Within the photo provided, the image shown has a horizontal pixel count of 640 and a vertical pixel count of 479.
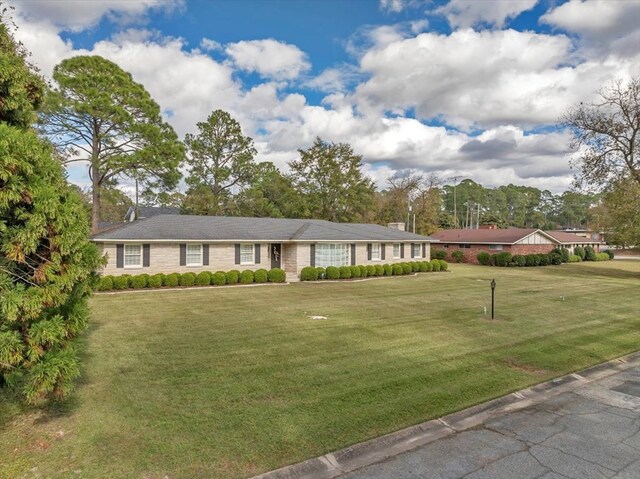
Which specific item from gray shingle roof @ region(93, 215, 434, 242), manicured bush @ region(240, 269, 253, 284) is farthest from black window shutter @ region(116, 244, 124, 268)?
manicured bush @ region(240, 269, 253, 284)

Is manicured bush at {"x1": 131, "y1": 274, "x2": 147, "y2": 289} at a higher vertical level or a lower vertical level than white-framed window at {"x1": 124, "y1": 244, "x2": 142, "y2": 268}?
lower

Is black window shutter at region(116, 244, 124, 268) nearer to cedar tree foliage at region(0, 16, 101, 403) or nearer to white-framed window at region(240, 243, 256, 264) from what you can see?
white-framed window at region(240, 243, 256, 264)

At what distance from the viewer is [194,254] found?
72.2ft

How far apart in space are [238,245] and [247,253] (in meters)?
0.77

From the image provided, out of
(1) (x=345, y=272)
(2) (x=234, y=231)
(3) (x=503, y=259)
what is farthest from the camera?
(3) (x=503, y=259)

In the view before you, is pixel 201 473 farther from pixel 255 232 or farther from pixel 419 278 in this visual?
pixel 419 278

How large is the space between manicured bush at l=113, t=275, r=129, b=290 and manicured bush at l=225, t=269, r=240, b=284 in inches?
189

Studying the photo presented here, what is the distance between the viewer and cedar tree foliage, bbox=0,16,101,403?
462cm

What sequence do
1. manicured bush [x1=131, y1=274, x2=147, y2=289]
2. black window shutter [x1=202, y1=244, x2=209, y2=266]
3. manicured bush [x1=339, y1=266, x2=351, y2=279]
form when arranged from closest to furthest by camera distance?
1. manicured bush [x1=131, y1=274, x2=147, y2=289]
2. black window shutter [x1=202, y1=244, x2=209, y2=266]
3. manicured bush [x1=339, y1=266, x2=351, y2=279]

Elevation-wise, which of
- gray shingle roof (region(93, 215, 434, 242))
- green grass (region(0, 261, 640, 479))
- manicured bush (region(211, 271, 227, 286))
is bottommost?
green grass (region(0, 261, 640, 479))

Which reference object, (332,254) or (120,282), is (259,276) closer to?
(332,254)

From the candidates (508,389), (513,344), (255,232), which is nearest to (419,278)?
(255,232)

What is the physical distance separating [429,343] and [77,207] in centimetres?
826

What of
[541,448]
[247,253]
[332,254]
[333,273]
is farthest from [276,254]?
[541,448]
